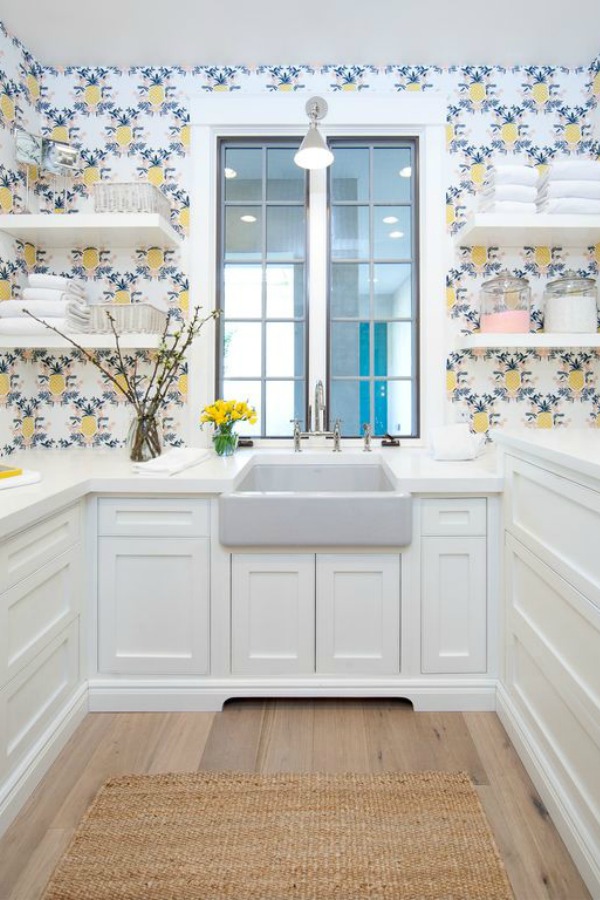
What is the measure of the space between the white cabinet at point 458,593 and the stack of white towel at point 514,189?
4.14 feet

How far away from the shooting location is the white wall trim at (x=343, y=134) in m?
2.79

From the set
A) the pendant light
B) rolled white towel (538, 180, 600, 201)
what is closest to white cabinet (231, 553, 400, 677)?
the pendant light

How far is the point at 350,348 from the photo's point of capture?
3000 mm

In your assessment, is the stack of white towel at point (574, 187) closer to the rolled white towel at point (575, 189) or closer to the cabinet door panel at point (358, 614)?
the rolled white towel at point (575, 189)

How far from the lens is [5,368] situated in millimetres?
2578

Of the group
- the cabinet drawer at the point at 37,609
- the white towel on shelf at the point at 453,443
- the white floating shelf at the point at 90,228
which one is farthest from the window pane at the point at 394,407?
the cabinet drawer at the point at 37,609

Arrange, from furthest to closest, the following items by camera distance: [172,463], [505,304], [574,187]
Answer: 1. [505,304]
2. [574,187]
3. [172,463]

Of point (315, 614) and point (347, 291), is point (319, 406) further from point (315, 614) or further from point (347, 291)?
point (315, 614)

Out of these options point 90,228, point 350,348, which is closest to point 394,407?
point 350,348

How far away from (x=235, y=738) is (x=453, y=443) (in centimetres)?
138

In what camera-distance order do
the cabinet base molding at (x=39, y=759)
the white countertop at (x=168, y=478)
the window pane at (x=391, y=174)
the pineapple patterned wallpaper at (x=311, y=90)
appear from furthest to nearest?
1. the window pane at (x=391, y=174)
2. the pineapple patterned wallpaper at (x=311, y=90)
3. the white countertop at (x=168, y=478)
4. the cabinet base molding at (x=39, y=759)

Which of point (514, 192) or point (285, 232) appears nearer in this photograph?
point (514, 192)

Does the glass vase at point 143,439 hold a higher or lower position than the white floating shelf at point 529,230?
lower

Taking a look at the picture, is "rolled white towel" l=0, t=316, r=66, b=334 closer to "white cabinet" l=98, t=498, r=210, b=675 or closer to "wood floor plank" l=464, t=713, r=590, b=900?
"white cabinet" l=98, t=498, r=210, b=675
